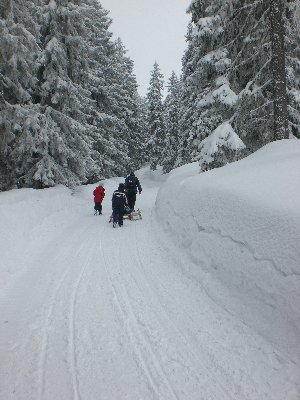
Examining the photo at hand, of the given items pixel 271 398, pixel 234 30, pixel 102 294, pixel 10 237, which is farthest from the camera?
pixel 234 30

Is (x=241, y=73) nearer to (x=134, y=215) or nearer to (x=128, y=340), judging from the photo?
(x=134, y=215)

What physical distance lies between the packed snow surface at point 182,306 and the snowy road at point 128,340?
2 cm

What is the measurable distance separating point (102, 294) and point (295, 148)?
6370mm

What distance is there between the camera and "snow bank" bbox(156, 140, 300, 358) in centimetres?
458

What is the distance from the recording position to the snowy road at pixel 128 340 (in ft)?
12.5

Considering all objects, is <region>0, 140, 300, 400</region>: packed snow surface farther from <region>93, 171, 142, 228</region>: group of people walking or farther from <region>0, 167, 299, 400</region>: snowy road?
<region>93, 171, 142, 228</region>: group of people walking

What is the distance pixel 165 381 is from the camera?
12.7 ft

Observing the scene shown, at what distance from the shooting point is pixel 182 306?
5.77 metres

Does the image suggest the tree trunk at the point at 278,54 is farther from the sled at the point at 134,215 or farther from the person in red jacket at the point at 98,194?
the person in red jacket at the point at 98,194

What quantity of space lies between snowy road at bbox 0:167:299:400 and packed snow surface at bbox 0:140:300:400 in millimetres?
17

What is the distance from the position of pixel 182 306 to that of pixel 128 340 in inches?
53.8

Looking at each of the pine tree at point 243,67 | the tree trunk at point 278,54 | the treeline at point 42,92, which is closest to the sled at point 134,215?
the pine tree at point 243,67

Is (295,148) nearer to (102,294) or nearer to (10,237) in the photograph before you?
(102,294)

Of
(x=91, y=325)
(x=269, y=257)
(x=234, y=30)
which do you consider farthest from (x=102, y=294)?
(x=234, y=30)
